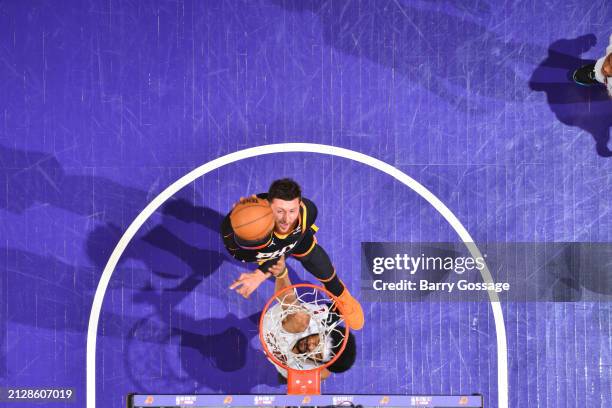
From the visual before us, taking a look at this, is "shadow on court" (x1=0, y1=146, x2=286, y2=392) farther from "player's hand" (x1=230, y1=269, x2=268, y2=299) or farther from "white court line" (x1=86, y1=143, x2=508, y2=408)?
"player's hand" (x1=230, y1=269, x2=268, y2=299)

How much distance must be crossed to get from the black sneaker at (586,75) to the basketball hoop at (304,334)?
4042 mm

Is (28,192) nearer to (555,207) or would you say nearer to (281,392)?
(281,392)

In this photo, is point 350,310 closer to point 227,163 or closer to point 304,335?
point 304,335

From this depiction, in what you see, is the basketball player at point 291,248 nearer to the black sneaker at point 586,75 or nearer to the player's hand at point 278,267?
the player's hand at point 278,267

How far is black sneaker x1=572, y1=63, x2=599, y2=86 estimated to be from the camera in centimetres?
693

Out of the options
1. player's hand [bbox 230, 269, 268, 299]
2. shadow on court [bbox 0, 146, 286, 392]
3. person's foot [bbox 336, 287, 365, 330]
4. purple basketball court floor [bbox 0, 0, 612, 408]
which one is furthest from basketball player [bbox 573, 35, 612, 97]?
shadow on court [bbox 0, 146, 286, 392]

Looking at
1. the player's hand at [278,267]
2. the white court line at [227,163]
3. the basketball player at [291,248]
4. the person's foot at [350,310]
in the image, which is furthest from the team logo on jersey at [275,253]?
the white court line at [227,163]

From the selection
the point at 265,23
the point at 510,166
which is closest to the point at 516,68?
the point at 510,166

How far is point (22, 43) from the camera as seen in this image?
287 inches

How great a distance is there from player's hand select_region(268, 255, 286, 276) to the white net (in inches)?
10.4

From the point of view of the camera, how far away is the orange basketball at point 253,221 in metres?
6.25

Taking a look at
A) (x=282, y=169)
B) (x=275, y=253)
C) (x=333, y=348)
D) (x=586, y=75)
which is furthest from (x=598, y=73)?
(x=333, y=348)

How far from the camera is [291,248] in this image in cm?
693

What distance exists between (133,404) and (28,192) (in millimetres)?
2965
